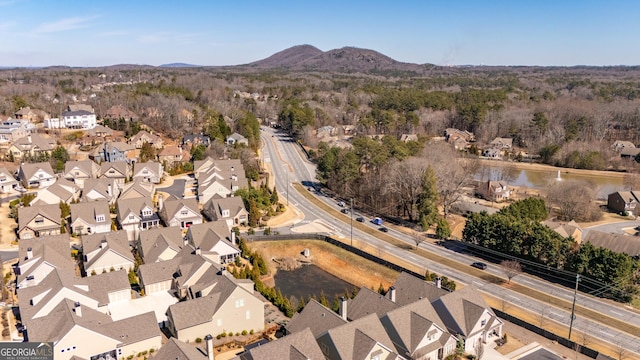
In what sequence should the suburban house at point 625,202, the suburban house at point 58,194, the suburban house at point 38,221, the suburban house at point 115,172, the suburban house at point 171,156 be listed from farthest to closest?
the suburban house at point 171,156 → the suburban house at point 115,172 → the suburban house at point 625,202 → the suburban house at point 58,194 → the suburban house at point 38,221

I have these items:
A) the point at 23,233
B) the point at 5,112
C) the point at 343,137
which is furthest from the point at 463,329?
the point at 5,112

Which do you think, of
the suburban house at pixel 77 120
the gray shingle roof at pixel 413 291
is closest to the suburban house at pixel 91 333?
the gray shingle roof at pixel 413 291

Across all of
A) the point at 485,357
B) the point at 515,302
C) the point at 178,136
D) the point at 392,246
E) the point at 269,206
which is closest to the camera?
the point at 485,357

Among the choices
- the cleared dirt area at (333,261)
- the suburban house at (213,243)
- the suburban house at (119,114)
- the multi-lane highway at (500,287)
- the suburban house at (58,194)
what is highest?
the suburban house at (119,114)

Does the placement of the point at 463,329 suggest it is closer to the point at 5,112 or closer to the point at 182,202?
the point at 182,202

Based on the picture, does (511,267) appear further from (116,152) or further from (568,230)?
(116,152)

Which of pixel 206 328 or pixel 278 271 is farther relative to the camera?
pixel 278 271

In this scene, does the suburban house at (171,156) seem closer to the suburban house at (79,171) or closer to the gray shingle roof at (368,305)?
the suburban house at (79,171)
